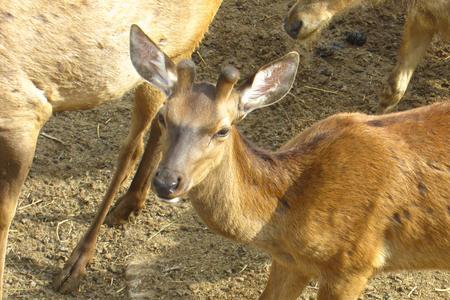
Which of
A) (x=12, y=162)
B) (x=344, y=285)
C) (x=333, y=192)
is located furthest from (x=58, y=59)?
(x=344, y=285)

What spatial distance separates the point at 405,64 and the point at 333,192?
2997 mm

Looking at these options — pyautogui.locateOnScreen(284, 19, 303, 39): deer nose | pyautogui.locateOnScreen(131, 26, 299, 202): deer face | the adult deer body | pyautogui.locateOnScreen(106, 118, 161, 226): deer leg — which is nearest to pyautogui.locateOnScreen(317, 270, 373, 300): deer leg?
pyautogui.locateOnScreen(131, 26, 299, 202): deer face

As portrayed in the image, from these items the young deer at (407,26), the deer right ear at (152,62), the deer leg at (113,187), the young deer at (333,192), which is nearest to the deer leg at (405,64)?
the young deer at (407,26)

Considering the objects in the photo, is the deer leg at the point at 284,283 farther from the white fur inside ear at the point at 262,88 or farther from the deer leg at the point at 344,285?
the white fur inside ear at the point at 262,88

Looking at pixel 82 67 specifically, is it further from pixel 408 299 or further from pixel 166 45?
pixel 408 299

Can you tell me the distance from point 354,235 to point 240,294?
4.55ft

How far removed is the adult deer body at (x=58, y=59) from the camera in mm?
5805

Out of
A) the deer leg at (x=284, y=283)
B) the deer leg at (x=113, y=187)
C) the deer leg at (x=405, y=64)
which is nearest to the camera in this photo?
the deer leg at (x=284, y=283)

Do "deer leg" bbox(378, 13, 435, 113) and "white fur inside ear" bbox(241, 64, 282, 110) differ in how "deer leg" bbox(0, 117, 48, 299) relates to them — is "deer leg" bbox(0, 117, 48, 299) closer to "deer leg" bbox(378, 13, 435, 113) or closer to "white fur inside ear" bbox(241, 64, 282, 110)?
"white fur inside ear" bbox(241, 64, 282, 110)

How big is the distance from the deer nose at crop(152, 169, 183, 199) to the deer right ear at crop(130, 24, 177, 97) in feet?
1.90

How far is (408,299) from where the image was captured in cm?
Result: 659

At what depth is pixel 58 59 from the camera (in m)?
5.95

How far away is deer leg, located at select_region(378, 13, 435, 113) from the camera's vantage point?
26.7ft

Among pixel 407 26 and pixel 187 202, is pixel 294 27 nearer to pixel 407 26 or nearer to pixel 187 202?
pixel 407 26
